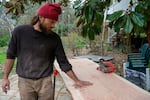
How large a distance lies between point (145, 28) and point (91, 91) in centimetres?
145

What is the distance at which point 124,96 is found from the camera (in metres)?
2.53

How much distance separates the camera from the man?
2.53 meters

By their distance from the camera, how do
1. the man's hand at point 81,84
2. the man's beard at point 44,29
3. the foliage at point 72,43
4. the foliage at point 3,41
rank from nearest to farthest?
the man's beard at point 44,29 < the man's hand at point 81,84 < the foliage at point 72,43 < the foliage at point 3,41

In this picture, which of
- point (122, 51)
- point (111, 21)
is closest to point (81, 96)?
point (111, 21)

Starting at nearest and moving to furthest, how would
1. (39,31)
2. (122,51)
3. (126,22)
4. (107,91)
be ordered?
(126,22), (39,31), (107,91), (122,51)

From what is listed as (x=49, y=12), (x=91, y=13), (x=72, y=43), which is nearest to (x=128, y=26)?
(x=91, y=13)

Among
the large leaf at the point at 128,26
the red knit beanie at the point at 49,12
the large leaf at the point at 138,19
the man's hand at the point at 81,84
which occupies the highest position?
the red knit beanie at the point at 49,12

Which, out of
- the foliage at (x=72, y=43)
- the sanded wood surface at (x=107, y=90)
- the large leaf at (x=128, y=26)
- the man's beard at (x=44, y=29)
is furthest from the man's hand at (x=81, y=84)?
the foliage at (x=72, y=43)

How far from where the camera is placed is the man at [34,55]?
2.53 m

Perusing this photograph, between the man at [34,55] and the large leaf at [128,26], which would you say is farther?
the man at [34,55]

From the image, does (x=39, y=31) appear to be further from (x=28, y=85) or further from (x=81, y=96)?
(x=81, y=96)

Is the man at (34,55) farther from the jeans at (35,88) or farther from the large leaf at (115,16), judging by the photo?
the large leaf at (115,16)

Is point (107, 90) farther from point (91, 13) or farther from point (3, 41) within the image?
point (3, 41)

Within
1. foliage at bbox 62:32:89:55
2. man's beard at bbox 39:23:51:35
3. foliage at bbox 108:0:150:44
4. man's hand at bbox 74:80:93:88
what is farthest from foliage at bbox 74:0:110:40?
foliage at bbox 62:32:89:55
